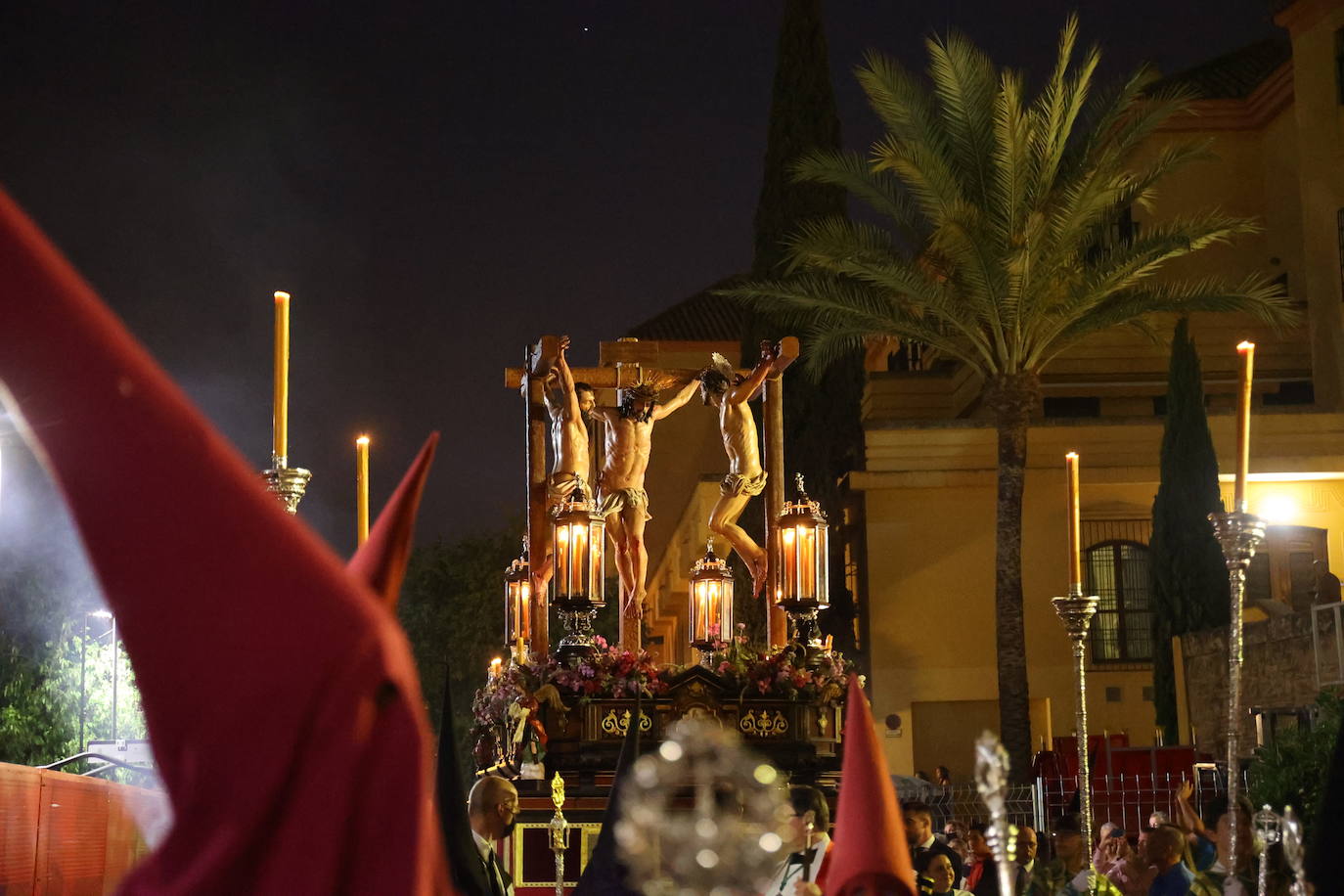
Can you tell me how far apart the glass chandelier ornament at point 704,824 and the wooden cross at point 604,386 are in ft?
35.7

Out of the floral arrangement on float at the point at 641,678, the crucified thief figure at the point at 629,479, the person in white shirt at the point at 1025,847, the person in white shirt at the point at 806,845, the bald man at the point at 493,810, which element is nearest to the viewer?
the person in white shirt at the point at 806,845

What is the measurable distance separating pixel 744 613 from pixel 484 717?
15661mm

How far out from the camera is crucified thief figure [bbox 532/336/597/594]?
1290cm

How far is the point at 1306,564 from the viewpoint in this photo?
25641 mm

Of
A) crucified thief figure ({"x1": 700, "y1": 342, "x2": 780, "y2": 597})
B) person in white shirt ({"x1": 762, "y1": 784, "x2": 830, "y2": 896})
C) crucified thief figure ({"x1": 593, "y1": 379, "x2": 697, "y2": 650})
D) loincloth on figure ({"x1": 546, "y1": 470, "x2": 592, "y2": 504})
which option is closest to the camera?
person in white shirt ({"x1": 762, "y1": 784, "x2": 830, "y2": 896})

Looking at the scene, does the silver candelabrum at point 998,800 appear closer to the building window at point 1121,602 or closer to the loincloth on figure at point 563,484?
the loincloth on figure at point 563,484

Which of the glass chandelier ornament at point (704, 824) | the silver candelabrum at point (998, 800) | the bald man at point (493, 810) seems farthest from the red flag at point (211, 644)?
the bald man at point (493, 810)

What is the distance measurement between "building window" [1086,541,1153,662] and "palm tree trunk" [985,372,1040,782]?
778 cm

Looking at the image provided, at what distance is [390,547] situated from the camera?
1915mm

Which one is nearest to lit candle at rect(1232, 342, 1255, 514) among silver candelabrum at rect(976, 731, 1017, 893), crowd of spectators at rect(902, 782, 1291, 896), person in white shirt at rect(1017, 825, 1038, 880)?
crowd of spectators at rect(902, 782, 1291, 896)

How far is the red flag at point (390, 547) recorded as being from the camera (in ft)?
6.19

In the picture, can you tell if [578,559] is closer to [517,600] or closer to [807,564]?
[807,564]

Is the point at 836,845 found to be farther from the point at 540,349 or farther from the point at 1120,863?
the point at 540,349

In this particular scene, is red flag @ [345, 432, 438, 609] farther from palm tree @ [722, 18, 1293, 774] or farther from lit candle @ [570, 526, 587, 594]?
palm tree @ [722, 18, 1293, 774]
